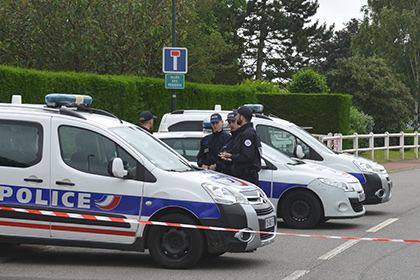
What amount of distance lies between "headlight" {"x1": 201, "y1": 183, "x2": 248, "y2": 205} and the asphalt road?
74 cm

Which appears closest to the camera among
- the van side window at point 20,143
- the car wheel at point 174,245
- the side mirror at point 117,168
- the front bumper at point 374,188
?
the side mirror at point 117,168

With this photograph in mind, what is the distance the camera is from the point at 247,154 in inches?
404

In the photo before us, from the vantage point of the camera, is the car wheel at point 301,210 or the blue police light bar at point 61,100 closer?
the blue police light bar at point 61,100

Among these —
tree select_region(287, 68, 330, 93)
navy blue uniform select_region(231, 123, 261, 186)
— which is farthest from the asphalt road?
tree select_region(287, 68, 330, 93)

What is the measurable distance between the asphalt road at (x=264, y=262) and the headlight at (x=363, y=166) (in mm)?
2539

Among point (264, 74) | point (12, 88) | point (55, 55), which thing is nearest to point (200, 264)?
point (12, 88)

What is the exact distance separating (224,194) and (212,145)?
9.56ft

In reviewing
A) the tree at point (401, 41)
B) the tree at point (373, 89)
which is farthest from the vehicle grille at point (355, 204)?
the tree at point (401, 41)

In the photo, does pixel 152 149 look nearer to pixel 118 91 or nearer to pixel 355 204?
pixel 355 204

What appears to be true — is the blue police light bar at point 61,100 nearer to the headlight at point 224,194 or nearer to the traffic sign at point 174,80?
the headlight at point 224,194

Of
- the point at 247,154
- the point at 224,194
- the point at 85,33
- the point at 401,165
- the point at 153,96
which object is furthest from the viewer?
the point at 401,165

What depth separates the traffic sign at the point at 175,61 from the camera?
19.9m

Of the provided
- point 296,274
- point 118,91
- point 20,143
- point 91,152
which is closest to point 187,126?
point 91,152

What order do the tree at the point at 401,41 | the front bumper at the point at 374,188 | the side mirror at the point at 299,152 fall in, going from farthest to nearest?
the tree at the point at 401,41, the front bumper at the point at 374,188, the side mirror at the point at 299,152
